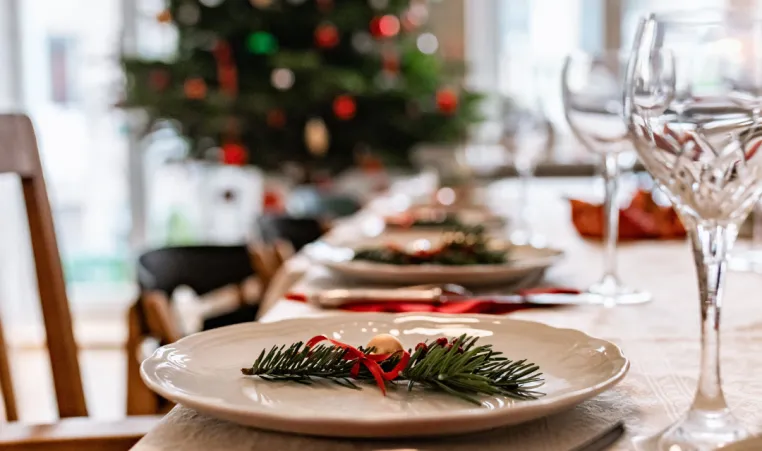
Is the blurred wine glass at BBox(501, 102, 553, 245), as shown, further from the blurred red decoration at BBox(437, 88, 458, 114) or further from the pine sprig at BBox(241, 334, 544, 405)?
the blurred red decoration at BBox(437, 88, 458, 114)

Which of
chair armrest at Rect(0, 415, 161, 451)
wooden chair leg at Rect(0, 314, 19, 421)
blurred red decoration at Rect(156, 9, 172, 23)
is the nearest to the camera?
chair armrest at Rect(0, 415, 161, 451)

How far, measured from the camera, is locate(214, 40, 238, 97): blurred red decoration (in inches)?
143

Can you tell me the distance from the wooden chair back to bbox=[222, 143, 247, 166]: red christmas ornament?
258cm

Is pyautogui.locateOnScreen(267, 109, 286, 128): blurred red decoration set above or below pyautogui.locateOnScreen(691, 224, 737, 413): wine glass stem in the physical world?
below

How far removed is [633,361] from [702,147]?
0.24 metres

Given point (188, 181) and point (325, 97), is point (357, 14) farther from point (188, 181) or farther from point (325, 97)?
point (188, 181)

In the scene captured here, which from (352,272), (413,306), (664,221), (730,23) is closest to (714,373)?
(730,23)

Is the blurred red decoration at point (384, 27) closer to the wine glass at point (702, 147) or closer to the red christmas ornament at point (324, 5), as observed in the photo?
the red christmas ornament at point (324, 5)

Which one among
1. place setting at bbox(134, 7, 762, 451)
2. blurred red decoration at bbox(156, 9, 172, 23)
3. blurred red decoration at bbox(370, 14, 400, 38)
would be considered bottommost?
place setting at bbox(134, 7, 762, 451)

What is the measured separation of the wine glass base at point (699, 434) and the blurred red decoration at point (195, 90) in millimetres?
3271

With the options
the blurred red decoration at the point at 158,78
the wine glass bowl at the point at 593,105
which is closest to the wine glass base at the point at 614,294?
the wine glass bowl at the point at 593,105

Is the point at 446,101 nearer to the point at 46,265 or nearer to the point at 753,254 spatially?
the point at 753,254

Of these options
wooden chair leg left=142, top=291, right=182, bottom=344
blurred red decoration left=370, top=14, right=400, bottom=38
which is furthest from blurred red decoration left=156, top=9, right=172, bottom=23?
wooden chair leg left=142, top=291, right=182, bottom=344

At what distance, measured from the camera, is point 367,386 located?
51cm
